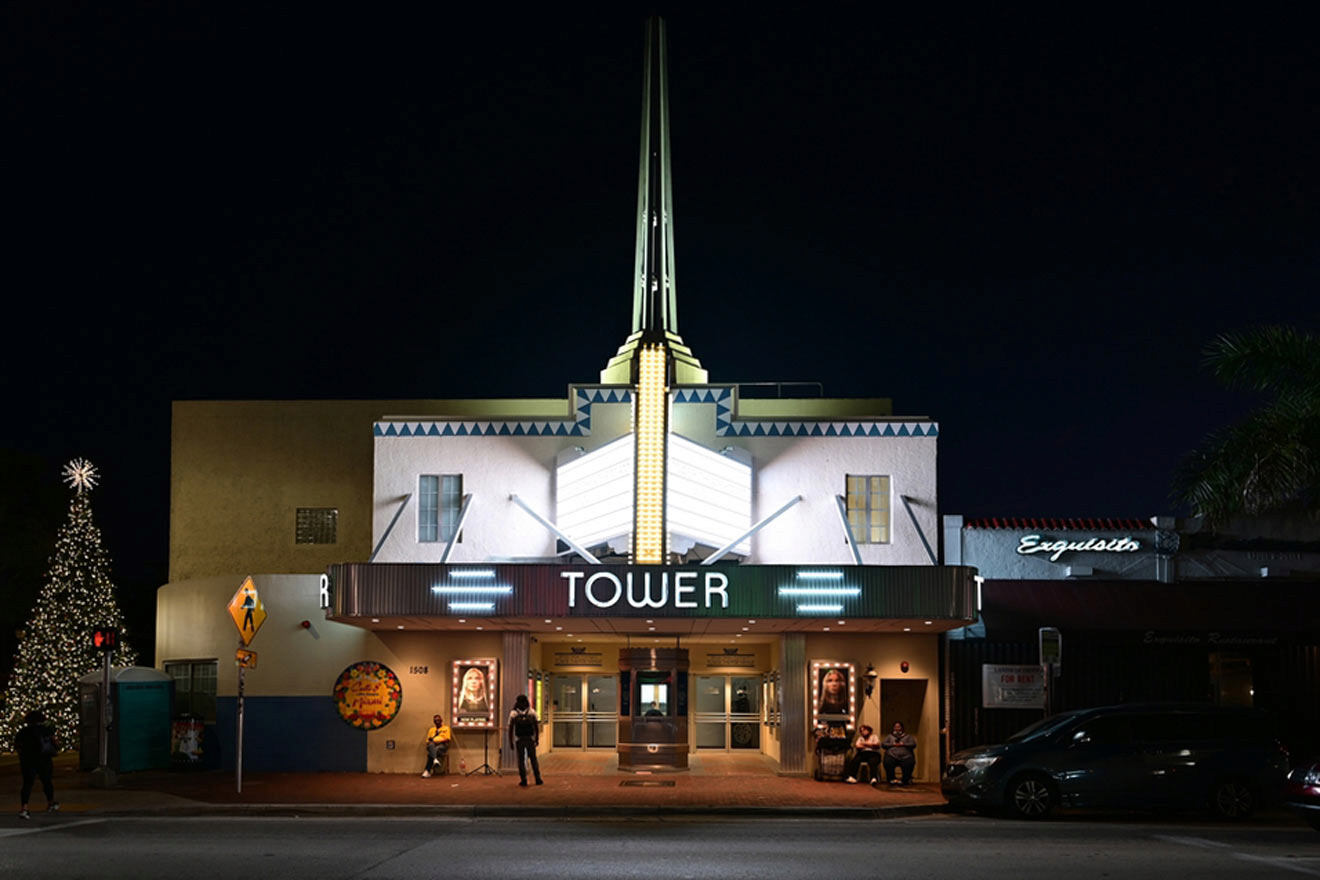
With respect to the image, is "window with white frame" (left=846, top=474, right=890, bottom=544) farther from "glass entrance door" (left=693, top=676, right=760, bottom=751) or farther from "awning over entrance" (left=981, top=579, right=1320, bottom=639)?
"glass entrance door" (left=693, top=676, right=760, bottom=751)

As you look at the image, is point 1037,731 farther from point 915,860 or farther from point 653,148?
point 653,148

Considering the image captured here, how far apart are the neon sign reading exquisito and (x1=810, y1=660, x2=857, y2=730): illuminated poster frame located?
167 inches

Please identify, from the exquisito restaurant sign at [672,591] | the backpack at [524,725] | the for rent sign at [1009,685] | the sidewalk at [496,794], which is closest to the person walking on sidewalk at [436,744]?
the sidewalk at [496,794]

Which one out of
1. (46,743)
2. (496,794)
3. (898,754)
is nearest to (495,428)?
(496,794)

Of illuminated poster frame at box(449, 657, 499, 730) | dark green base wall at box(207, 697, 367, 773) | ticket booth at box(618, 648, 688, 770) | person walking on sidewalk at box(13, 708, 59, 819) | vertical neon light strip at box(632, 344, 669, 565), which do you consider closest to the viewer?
person walking on sidewalk at box(13, 708, 59, 819)

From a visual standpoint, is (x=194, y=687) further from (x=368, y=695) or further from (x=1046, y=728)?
(x=1046, y=728)

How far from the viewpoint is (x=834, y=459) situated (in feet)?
93.7

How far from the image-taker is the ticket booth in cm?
2823

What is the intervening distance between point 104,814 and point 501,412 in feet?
44.2

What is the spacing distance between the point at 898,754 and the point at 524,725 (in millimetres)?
6430

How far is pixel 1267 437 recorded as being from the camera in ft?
79.1

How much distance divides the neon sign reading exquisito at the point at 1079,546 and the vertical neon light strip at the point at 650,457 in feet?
25.1

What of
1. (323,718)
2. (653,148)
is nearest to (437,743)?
(323,718)

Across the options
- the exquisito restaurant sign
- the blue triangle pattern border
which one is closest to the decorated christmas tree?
the exquisito restaurant sign
